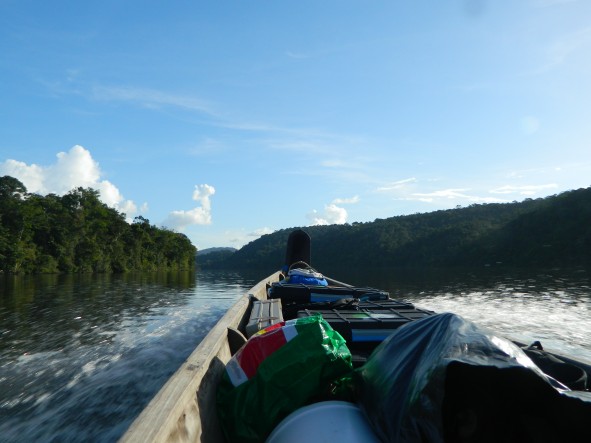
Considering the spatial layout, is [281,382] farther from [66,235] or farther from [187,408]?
[66,235]

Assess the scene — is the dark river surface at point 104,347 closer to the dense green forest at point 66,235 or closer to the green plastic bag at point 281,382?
the green plastic bag at point 281,382

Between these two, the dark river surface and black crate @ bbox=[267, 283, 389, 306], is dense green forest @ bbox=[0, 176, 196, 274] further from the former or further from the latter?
black crate @ bbox=[267, 283, 389, 306]

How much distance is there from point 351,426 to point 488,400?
0.68 metres

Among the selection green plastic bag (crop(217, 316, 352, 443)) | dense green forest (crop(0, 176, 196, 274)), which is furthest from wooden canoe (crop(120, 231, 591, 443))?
dense green forest (crop(0, 176, 196, 274))

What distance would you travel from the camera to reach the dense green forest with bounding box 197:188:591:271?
Answer: 232 feet

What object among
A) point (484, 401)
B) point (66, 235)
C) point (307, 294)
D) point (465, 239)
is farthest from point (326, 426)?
point (465, 239)

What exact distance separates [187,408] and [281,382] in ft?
1.78

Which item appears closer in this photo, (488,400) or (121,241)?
(488,400)

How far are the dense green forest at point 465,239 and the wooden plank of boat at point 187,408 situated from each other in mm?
66252

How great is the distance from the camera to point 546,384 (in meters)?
1.55

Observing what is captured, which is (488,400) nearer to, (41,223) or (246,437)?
(246,437)

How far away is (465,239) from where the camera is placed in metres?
89.1

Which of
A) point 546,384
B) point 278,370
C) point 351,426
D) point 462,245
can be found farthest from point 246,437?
point 462,245

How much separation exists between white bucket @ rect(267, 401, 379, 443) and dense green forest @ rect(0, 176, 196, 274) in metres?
61.1
